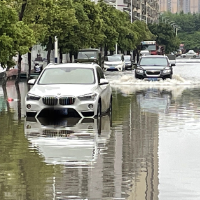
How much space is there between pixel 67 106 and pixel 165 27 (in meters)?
137

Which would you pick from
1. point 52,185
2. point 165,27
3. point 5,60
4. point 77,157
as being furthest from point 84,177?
point 165,27

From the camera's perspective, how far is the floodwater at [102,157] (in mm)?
8750

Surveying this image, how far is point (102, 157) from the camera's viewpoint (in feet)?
38.4

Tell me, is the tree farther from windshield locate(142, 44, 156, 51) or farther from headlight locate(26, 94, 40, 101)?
windshield locate(142, 44, 156, 51)

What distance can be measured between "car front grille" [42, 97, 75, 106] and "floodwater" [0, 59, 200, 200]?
449 millimetres

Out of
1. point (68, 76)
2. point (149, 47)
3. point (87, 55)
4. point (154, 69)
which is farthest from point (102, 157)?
point (149, 47)

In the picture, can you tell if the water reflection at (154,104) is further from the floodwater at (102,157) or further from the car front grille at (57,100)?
the car front grille at (57,100)

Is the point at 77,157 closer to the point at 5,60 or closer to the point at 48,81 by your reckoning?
the point at 48,81

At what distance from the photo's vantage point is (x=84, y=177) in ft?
31.7

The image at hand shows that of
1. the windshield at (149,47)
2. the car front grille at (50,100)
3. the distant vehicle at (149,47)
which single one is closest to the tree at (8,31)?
the car front grille at (50,100)

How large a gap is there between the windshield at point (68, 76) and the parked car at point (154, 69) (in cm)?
2087

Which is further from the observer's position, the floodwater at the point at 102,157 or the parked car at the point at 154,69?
the parked car at the point at 154,69

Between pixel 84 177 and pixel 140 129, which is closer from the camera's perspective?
pixel 84 177

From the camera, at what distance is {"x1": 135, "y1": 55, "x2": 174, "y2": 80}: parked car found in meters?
40.9
